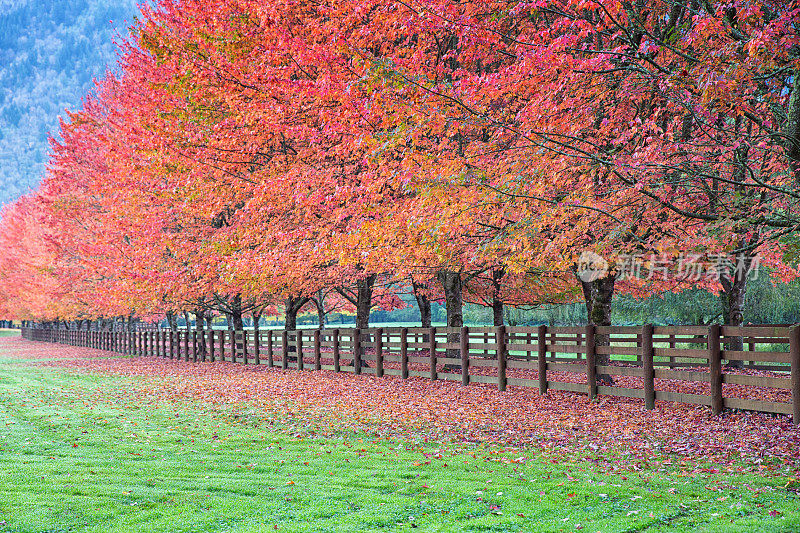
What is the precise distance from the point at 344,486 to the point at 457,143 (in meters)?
8.25

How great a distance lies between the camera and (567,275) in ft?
71.6

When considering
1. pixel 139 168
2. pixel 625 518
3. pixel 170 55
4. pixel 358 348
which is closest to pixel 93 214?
pixel 139 168

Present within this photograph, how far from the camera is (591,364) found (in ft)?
37.9

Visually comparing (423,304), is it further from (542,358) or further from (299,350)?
(542,358)

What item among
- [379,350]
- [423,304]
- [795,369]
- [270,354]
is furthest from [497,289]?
[795,369]

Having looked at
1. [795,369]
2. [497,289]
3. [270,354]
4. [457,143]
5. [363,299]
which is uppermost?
[457,143]

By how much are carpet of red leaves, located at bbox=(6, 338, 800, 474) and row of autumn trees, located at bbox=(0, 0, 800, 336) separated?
2515 mm

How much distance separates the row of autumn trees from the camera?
8.20 m

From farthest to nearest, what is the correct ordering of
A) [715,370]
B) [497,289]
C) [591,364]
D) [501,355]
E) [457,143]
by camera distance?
1. [497,289]
2. [501,355]
3. [457,143]
4. [591,364]
5. [715,370]

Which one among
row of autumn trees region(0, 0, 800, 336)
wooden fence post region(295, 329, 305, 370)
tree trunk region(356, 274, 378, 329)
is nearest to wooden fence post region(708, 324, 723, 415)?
row of autumn trees region(0, 0, 800, 336)

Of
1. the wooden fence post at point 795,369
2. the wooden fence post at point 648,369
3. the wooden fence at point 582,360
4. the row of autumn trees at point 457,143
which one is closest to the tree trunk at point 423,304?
the row of autumn trees at point 457,143

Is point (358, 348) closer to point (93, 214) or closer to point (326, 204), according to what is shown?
point (326, 204)

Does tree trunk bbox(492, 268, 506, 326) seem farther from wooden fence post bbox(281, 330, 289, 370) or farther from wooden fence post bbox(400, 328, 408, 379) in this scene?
wooden fence post bbox(281, 330, 289, 370)

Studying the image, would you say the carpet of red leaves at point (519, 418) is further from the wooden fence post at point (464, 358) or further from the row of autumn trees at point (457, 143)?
the row of autumn trees at point (457, 143)
